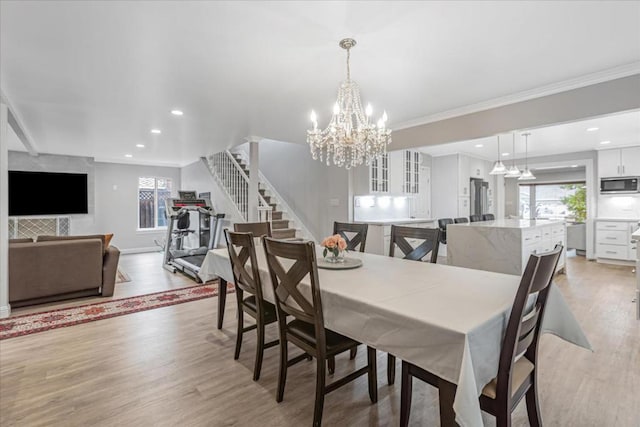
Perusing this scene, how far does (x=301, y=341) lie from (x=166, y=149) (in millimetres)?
6264

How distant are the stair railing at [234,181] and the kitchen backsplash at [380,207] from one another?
1736mm

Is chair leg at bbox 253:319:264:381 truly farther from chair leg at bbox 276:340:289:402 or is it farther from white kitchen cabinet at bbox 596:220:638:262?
white kitchen cabinet at bbox 596:220:638:262

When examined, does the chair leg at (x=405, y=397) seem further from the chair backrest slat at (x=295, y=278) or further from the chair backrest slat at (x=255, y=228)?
the chair backrest slat at (x=255, y=228)

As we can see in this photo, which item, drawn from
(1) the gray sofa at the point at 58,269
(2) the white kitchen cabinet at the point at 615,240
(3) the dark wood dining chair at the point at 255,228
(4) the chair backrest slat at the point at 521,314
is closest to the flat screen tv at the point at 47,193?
(1) the gray sofa at the point at 58,269

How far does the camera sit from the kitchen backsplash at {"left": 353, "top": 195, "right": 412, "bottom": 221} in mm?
6114

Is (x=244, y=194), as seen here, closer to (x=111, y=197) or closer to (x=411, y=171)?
(x=411, y=171)

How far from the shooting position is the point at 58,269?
379cm

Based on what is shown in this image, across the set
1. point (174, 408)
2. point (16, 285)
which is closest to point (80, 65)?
point (16, 285)

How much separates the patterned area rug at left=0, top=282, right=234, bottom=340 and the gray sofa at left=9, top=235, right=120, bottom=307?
0.35m

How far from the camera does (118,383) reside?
2.15 m

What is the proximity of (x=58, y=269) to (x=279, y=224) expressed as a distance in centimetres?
361

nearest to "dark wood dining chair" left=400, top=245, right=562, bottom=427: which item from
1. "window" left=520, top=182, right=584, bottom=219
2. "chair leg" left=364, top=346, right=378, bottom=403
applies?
"chair leg" left=364, top=346, right=378, bottom=403

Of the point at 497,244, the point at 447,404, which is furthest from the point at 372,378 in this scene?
the point at 497,244

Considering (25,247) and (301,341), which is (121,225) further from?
(301,341)
